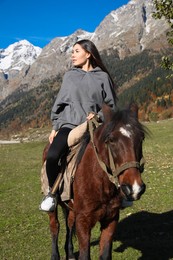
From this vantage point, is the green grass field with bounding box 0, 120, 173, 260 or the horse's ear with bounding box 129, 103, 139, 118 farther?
the green grass field with bounding box 0, 120, 173, 260

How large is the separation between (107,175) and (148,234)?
4.83 metres

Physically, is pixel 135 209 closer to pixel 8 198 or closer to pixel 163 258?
pixel 163 258

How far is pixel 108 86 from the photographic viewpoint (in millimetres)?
6711

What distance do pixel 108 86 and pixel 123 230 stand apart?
16.4 feet

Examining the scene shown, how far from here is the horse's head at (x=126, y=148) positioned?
15.4ft

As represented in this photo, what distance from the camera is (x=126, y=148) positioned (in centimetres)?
495

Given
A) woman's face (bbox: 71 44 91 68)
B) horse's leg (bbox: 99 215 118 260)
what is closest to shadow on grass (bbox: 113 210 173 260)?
horse's leg (bbox: 99 215 118 260)

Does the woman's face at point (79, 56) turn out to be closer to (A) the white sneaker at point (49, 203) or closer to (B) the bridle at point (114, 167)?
(B) the bridle at point (114, 167)

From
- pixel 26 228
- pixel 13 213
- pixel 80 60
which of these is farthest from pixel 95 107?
pixel 13 213

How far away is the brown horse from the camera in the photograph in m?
4.86

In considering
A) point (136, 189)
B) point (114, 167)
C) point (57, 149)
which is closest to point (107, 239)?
point (114, 167)

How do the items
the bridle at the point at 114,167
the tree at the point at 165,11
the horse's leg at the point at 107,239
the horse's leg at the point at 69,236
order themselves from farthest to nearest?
1. the tree at the point at 165,11
2. the horse's leg at the point at 69,236
3. the horse's leg at the point at 107,239
4. the bridle at the point at 114,167

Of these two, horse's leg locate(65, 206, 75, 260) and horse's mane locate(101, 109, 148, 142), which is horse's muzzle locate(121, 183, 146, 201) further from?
horse's leg locate(65, 206, 75, 260)

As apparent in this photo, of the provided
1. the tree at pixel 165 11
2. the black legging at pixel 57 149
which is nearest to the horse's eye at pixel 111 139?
the black legging at pixel 57 149
